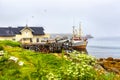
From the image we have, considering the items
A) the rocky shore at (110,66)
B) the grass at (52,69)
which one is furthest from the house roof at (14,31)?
the grass at (52,69)

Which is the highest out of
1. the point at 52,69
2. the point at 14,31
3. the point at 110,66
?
the point at 52,69

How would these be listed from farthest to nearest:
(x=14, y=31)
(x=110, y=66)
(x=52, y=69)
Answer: (x=14, y=31) < (x=110, y=66) < (x=52, y=69)

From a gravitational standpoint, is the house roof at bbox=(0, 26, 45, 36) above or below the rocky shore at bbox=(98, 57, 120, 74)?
above

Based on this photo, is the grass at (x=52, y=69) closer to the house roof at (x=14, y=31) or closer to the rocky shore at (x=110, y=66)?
the rocky shore at (x=110, y=66)

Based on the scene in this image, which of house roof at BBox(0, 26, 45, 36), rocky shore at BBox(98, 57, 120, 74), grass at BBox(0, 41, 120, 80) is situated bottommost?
rocky shore at BBox(98, 57, 120, 74)

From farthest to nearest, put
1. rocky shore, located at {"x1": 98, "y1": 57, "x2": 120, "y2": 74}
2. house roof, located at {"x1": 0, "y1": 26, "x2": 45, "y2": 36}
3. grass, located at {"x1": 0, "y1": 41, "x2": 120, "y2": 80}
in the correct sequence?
house roof, located at {"x1": 0, "y1": 26, "x2": 45, "y2": 36}
rocky shore, located at {"x1": 98, "y1": 57, "x2": 120, "y2": 74}
grass, located at {"x1": 0, "y1": 41, "x2": 120, "y2": 80}

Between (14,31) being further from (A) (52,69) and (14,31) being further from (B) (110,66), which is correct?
(A) (52,69)

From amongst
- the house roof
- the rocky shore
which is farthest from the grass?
the house roof

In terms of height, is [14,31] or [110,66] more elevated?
[14,31]

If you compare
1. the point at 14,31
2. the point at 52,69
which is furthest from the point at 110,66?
the point at 14,31

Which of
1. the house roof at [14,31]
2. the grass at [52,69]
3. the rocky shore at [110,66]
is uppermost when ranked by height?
the grass at [52,69]

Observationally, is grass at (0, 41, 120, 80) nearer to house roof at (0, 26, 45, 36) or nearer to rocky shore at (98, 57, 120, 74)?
rocky shore at (98, 57, 120, 74)

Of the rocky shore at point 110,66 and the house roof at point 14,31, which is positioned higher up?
the house roof at point 14,31

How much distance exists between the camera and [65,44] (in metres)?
96.6
